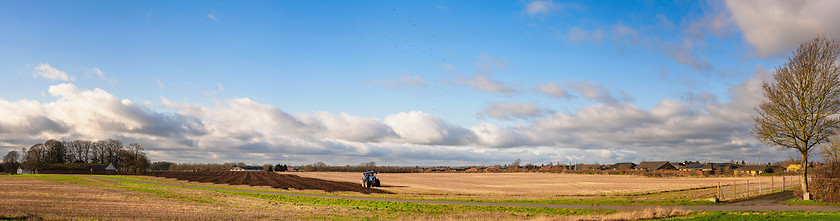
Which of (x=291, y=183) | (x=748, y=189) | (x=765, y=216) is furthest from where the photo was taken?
(x=291, y=183)

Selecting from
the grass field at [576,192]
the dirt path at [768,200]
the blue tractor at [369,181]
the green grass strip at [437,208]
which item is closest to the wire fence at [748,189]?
the dirt path at [768,200]

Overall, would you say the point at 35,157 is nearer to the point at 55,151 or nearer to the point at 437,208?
the point at 55,151

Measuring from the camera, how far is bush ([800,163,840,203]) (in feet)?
137

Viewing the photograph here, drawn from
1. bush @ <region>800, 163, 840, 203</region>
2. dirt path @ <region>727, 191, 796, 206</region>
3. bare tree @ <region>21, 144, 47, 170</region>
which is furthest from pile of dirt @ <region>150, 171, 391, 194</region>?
bare tree @ <region>21, 144, 47, 170</region>

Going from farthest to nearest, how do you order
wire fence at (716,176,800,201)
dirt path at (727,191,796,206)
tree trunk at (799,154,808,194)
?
wire fence at (716,176,800,201), tree trunk at (799,154,808,194), dirt path at (727,191,796,206)

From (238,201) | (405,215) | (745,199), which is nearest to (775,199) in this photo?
(745,199)

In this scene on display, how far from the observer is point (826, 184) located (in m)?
42.8

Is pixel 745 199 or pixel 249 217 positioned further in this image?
pixel 745 199

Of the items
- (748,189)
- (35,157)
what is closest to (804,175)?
(748,189)

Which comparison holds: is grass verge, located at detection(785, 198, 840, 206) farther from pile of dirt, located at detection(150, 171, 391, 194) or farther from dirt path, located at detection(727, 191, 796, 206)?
pile of dirt, located at detection(150, 171, 391, 194)

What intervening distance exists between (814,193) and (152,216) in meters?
52.1

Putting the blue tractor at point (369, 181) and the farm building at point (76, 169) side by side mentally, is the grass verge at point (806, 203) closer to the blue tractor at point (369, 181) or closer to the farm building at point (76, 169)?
Result: the blue tractor at point (369, 181)

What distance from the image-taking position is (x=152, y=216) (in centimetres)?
3238

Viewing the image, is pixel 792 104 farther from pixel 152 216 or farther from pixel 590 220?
pixel 152 216
